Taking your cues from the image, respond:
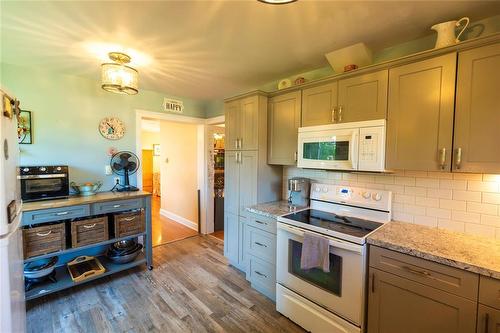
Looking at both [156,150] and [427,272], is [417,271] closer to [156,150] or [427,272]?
[427,272]

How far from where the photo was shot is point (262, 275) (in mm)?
2357

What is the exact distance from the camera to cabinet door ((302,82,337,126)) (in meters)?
2.07

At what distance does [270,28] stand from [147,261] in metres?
2.89

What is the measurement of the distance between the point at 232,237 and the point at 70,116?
8.10 ft

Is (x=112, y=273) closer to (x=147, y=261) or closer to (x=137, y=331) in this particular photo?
(x=147, y=261)

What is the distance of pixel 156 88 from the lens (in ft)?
10.5

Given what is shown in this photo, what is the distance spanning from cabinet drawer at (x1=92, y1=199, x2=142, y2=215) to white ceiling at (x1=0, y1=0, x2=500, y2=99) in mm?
1491

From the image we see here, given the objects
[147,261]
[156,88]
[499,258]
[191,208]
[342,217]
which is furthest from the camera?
[191,208]

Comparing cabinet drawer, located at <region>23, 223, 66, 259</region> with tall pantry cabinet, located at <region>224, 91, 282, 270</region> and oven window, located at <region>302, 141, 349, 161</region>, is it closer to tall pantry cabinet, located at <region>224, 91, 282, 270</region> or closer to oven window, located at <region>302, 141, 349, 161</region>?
tall pantry cabinet, located at <region>224, 91, 282, 270</region>

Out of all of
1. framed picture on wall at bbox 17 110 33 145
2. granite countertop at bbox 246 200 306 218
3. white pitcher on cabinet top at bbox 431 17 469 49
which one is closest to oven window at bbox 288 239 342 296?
granite countertop at bbox 246 200 306 218

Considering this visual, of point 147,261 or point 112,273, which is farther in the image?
point 147,261

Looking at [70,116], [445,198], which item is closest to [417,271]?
[445,198]

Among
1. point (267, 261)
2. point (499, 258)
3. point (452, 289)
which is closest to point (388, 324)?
point (452, 289)

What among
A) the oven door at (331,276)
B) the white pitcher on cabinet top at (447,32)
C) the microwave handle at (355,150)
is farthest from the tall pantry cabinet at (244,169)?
the white pitcher on cabinet top at (447,32)
